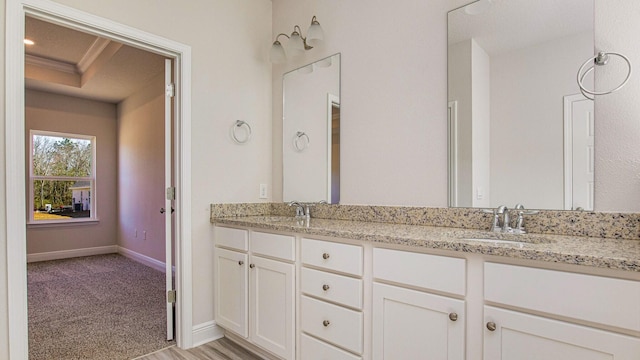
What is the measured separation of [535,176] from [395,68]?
0.97 meters

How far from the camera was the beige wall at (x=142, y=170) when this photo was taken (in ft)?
14.8

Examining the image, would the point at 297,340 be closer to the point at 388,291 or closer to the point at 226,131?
the point at 388,291

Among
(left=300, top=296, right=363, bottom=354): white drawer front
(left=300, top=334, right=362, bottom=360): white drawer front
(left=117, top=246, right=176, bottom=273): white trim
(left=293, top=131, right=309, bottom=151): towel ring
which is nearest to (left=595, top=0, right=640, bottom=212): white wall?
(left=300, top=296, right=363, bottom=354): white drawer front

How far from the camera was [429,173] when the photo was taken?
192 cm

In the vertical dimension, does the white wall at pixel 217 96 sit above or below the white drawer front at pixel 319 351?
above

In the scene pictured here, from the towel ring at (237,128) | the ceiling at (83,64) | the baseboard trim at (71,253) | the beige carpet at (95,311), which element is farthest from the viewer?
the baseboard trim at (71,253)

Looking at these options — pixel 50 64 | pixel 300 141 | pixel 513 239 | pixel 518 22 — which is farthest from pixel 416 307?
pixel 50 64

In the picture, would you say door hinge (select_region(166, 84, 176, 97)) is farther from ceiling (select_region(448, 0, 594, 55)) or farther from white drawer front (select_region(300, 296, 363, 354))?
ceiling (select_region(448, 0, 594, 55))

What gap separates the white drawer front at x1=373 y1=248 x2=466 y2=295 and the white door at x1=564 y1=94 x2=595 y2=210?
2.14 feet

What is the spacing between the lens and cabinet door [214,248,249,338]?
2.17 metres

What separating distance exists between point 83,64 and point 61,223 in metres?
2.44

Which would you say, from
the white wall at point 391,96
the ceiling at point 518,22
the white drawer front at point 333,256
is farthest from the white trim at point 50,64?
the ceiling at point 518,22

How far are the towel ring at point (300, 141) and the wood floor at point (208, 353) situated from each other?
4.80 ft

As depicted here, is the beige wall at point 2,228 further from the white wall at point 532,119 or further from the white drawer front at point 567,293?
the white wall at point 532,119
